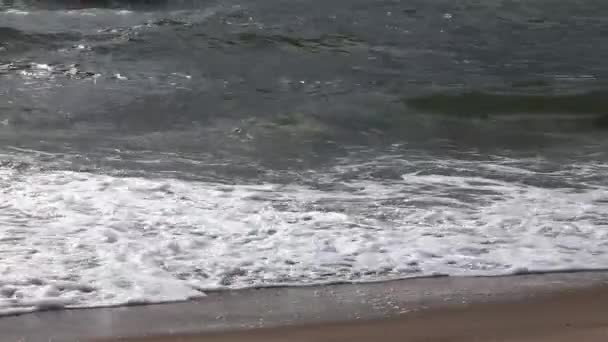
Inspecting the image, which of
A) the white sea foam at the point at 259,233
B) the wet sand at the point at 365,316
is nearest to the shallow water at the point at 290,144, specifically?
the white sea foam at the point at 259,233

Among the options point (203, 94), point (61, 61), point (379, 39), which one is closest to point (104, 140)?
point (203, 94)

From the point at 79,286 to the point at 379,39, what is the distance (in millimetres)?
8582

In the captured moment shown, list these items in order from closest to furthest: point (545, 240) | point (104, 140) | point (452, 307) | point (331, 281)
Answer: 1. point (452, 307)
2. point (331, 281)
3. point (545, 240)
4. point (104, 140)

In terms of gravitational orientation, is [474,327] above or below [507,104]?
above

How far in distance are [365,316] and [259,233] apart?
1.40 m

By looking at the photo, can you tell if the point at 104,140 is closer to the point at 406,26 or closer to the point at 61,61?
the point at 61,61

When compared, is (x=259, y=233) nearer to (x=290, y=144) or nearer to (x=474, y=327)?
(x=474, y=327)

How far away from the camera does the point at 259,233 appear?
19.3 feet

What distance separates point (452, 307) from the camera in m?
4.78

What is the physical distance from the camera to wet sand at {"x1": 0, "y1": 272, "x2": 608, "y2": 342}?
14.2ft

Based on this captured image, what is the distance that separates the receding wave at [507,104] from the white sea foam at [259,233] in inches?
127

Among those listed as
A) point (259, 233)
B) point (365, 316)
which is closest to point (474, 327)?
point (365, 316)

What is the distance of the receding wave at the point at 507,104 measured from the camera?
10.4 meters

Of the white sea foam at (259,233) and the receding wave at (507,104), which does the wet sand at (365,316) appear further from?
the receding wave at (507,104)
